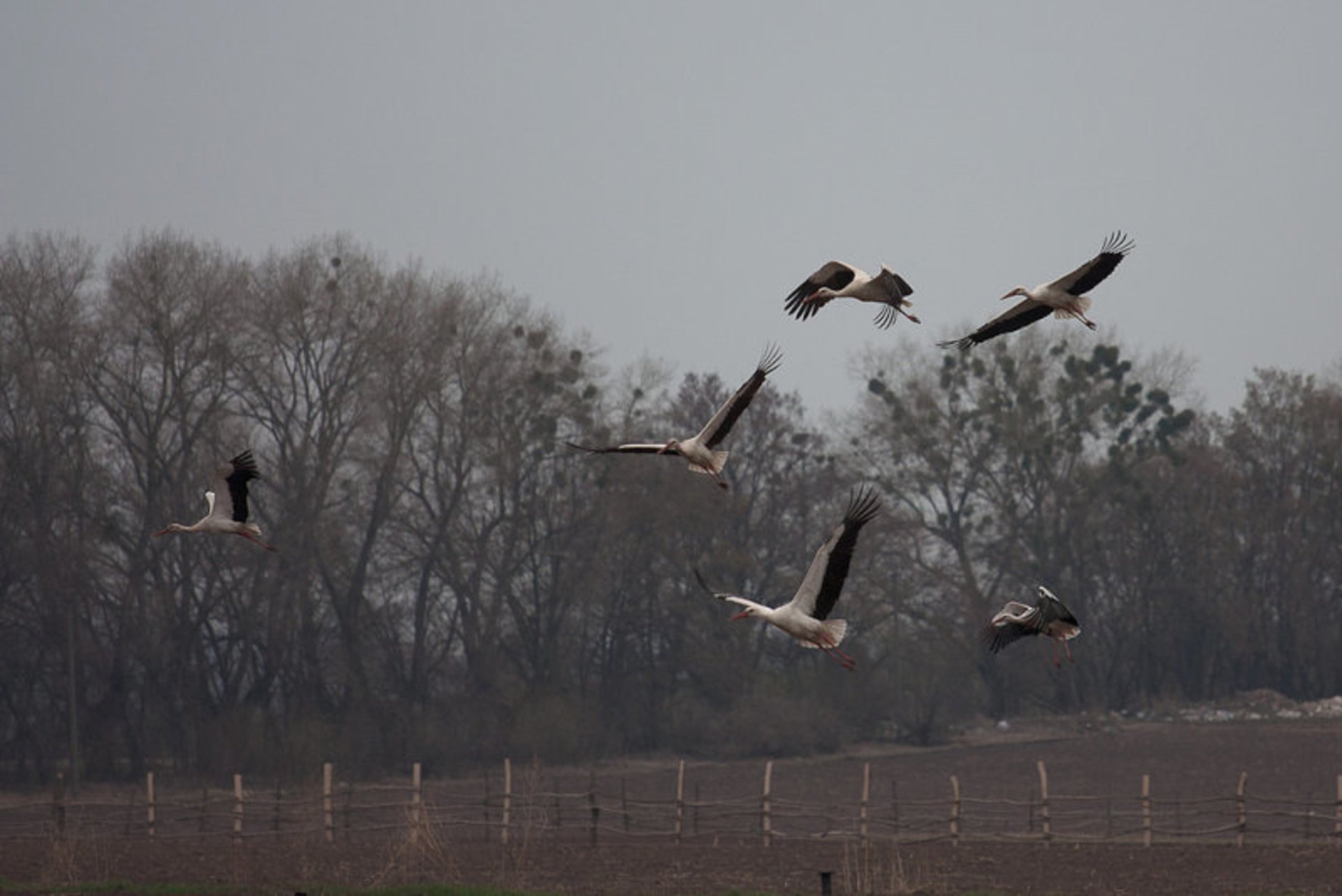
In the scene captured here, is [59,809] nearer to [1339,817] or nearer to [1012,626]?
[1012,626]

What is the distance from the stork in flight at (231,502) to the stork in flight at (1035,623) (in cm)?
603

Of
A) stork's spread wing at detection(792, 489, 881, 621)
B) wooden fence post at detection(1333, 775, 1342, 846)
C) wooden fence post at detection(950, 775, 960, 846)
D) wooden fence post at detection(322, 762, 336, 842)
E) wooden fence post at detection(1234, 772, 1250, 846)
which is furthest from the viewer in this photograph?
wooden fence post at detection(322, 762, 336, 842)

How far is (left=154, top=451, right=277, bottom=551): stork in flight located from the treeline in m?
24.6

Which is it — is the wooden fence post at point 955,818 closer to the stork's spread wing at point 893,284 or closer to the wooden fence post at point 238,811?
the wooden fence post at point 238,811

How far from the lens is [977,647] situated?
51.0m

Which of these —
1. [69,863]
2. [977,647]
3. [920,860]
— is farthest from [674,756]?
[69,863]

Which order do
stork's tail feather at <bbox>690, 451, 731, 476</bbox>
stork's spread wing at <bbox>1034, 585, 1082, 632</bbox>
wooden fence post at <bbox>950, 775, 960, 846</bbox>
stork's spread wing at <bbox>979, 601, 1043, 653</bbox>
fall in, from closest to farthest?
stork's tail feather at <bbox>690, 451, 731, 476</bbox> < stork's spread wing at <bbox>1034, 585, 1082, 632</bbox> < stork's spread wing at <bbox>979, 601, 1043, 653</bbox> < wooden fence post at <bbox>950, 775, 960, 846</bbox>

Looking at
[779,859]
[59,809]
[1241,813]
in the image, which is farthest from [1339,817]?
[59,809]

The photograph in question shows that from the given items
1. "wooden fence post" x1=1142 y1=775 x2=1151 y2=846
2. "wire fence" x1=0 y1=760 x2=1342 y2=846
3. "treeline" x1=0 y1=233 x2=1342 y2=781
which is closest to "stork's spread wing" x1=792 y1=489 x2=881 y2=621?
"wire fence" x1=0 y1=760 x2=1342 y2=846

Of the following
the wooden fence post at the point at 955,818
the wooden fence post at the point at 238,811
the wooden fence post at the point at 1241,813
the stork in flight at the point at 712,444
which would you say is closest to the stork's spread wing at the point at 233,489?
the stork in flight at the point at 712,444

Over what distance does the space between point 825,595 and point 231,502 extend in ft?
18.8

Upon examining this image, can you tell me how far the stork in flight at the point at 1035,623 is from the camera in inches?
525

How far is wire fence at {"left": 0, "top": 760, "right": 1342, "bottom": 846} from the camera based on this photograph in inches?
1045

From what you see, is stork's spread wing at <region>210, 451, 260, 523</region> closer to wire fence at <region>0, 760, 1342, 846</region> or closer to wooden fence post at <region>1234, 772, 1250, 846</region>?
wire fence at <region>0, 760, 1342, 846</region>
